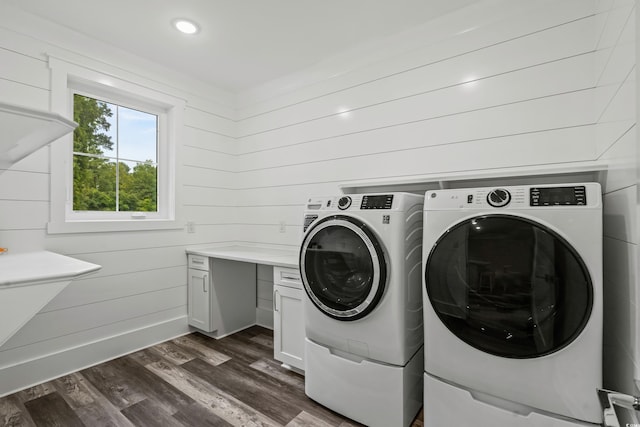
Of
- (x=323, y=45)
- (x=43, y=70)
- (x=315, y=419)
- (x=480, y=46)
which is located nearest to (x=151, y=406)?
(x=315, y=419)

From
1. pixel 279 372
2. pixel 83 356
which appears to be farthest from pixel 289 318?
pixel 83 356

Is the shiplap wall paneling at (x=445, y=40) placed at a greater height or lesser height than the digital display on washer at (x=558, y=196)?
greater

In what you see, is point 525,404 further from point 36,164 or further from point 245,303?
point 36,164

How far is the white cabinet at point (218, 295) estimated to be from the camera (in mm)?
2613

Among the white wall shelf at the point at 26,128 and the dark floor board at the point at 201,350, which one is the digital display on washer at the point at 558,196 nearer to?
the white wall shelf at the point at 26,128

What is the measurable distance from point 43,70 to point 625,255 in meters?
3.18

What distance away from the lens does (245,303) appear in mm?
2918

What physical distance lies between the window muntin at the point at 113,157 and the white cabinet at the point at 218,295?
71cm

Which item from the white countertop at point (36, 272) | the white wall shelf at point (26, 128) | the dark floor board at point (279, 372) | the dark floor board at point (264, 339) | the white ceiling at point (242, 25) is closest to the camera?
the white countertop at point (36, 272)

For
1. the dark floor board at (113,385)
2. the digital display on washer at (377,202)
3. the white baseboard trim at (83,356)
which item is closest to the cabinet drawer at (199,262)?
the white baseboard trim at (83,356)

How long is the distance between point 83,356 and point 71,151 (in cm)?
143

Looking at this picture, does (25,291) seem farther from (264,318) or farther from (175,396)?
(264,318)

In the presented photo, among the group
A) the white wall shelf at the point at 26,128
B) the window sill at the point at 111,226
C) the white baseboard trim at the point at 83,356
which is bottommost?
the white baseboard trim at the point at 83,356

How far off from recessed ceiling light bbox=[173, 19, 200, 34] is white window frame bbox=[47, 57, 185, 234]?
67 cm
